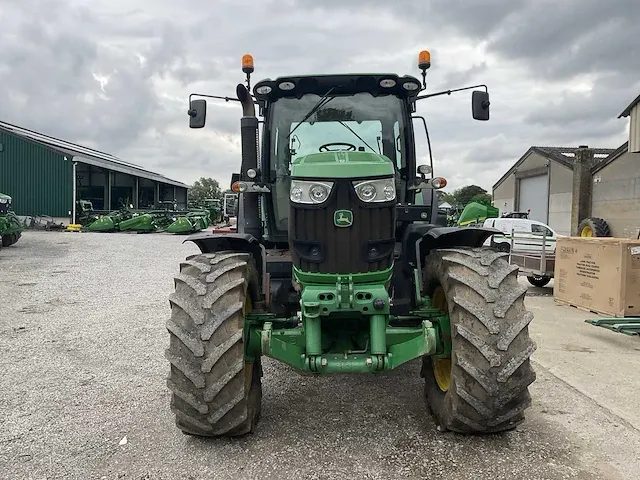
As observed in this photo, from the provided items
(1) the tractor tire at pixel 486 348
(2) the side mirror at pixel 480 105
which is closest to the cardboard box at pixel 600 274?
(2) the side mirror at pixel 480 105

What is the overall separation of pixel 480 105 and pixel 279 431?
3.12m

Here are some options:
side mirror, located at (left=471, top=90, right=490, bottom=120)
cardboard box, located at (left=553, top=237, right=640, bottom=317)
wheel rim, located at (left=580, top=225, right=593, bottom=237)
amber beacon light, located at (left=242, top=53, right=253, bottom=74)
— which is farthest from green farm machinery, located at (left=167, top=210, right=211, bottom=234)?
side mirror, located at (left=471, top=90, right=490, bottom=120)

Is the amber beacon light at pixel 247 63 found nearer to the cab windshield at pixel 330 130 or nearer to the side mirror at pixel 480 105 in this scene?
the cab windshield at pixel 330 130

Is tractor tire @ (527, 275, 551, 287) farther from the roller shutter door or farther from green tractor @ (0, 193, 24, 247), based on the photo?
the roller shutter door

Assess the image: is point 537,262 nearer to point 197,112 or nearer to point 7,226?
point 197,112

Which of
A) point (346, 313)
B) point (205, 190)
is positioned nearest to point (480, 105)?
point (346, 313)

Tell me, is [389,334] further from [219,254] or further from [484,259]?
[219,254]

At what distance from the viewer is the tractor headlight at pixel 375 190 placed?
3412mm

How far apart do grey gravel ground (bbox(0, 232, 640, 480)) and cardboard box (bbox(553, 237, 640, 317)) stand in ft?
6.79

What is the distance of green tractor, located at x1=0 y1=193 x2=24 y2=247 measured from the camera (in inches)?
673

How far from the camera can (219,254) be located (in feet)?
12.9

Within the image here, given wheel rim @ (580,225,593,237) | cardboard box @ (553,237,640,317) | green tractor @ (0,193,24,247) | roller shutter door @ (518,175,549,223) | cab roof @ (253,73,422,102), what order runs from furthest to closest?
roller shutter door @ (518,175,549,223) → wheel rim @ (580,225,593,237) → green tractor @ (0,193,24,247) → cardboard box @ (553,237,640,317) → cab roof @ (253,73,422,102)

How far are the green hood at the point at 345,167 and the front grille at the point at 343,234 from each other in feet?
0.23

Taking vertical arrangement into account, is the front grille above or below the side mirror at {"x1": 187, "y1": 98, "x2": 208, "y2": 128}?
below
